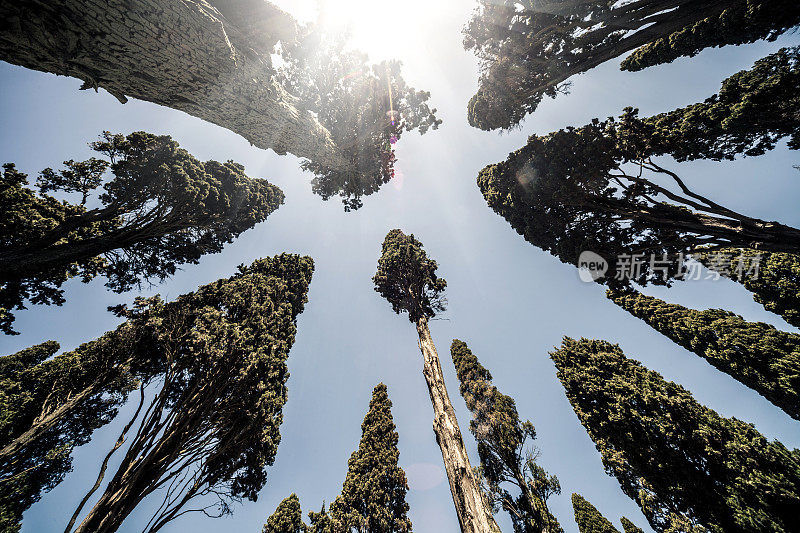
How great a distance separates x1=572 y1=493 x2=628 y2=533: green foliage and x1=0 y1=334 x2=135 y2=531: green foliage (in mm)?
22222

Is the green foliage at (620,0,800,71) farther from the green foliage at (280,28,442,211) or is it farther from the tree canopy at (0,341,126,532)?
the tree canopy at (0,341,126,532)

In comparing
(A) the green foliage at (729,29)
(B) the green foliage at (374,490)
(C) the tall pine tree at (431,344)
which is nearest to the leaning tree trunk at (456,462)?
(C) the tall pine tree at (431,344)

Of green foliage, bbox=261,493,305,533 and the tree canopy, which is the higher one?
the tree canopy

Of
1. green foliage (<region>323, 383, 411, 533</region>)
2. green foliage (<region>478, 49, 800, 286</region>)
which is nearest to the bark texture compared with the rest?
green foliage (<region>478, 49, 800, 286</region>)

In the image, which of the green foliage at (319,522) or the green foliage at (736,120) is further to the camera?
the green foliage at (319,522)

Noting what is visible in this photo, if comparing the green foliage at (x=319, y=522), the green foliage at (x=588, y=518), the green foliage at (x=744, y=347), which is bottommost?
the green foliage at (x=588, y=518)

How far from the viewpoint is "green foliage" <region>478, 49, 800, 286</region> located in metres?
6.48

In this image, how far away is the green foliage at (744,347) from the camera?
25.1 feet

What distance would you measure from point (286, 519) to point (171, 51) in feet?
53.8

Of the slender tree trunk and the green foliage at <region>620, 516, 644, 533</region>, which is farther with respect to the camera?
the green foliage at <region>620, 516, 644, 533</region>

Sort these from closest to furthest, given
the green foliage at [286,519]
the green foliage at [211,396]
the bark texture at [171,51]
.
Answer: the bark texture at [171,51] → the green foliage at [211,396] → the green foliage at [286,519]

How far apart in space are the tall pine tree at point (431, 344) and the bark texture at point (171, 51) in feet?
27.3

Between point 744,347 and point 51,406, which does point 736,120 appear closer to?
point 744,347

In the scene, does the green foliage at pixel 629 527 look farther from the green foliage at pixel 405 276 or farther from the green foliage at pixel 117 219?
the green foliage at pixel 117 219
